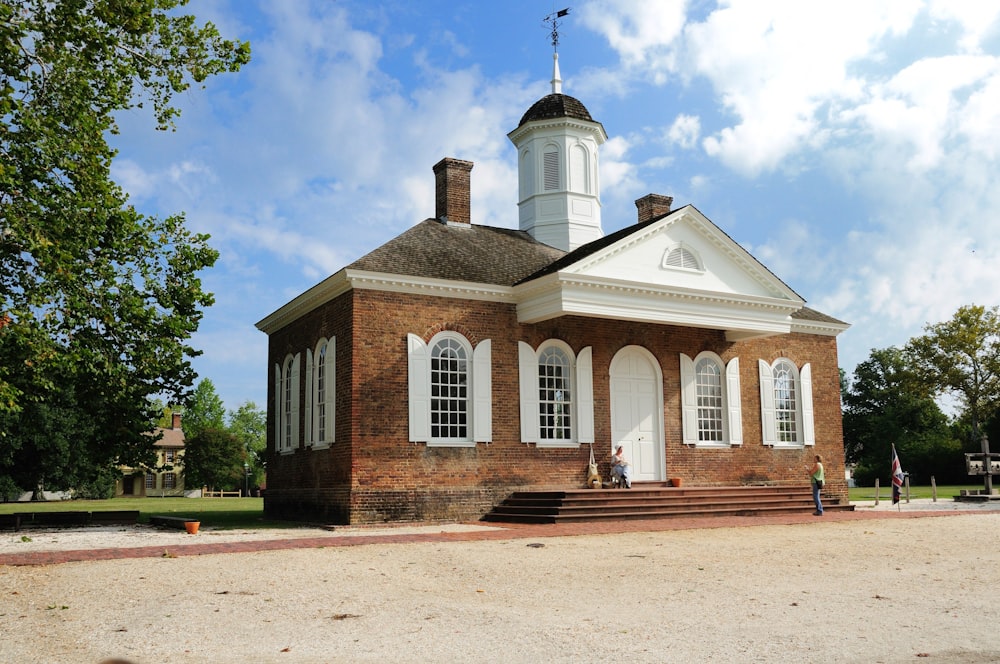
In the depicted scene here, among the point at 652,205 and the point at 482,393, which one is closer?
the point at 482,393

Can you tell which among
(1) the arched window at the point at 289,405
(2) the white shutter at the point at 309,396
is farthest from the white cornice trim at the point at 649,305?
(1) the arched window at the point at 289,405

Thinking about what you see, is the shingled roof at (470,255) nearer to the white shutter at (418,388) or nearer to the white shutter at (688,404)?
the white shutter at (418,388)

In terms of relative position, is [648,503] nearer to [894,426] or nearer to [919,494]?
[919,494]

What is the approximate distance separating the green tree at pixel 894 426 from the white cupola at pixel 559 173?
30208 mm

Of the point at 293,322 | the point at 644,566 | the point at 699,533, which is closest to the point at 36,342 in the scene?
the point at 293,322

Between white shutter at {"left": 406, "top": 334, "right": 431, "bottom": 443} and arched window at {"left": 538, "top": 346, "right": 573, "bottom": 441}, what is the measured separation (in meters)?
3.03

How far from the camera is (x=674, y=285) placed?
22.0 meters

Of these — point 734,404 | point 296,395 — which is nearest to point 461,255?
point 296,395

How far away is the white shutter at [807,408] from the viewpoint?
25.9 meters

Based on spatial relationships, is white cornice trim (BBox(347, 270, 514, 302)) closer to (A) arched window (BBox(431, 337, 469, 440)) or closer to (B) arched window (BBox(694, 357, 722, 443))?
(A) arched window (BBox(431, 337, 469, 440))

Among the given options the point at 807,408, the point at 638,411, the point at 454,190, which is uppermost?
the point at 454,190

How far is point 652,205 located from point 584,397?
891cm

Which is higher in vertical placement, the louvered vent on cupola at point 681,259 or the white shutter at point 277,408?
the louvered vent on cupola at point 681,259

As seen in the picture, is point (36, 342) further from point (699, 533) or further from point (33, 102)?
point (699, 533)
